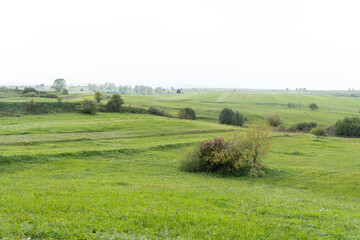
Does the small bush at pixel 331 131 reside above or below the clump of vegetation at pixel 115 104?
below

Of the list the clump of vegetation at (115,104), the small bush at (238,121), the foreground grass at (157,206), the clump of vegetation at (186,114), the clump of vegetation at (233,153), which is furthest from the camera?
the clump of vegetation at (186,114)

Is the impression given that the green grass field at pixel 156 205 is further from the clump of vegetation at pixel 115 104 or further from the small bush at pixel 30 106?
the clump of vegetation at pixel 115 104

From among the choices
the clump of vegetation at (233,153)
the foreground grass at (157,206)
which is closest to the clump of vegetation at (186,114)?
the clump of vegetation at (233,153)

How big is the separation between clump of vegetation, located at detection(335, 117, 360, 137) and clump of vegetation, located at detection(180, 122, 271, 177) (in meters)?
70.5

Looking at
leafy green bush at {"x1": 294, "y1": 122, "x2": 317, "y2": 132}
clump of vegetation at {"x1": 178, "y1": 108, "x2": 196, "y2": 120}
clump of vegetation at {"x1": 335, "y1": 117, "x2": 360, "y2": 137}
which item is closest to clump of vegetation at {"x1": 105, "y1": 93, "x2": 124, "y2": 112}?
clump of vegetation at {"x1": 178, "y1": 108, "x2": 196, "y2": 120}

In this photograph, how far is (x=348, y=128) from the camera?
9125cm

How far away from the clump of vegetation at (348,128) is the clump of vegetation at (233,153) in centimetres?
7049

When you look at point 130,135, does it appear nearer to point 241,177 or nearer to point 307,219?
point 241,177

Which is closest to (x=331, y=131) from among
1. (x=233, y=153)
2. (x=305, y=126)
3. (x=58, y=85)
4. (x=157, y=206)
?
(x=305, y=126)

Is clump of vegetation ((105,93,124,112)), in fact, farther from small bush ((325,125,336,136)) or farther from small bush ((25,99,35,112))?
small bush ((325,125,336,136))

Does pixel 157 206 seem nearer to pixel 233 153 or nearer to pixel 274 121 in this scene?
pixel 233 153

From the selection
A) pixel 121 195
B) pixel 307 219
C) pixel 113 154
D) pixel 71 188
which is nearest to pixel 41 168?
pixel 113 154

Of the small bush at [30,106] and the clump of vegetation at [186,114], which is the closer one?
the small bush at [30,106]

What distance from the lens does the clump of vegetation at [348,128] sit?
90.4 meters
